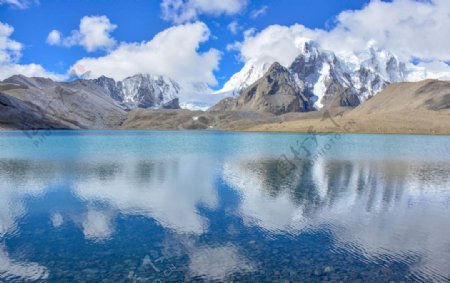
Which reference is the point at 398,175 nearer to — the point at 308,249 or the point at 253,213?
the point at 253,213

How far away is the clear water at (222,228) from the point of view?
19.8 meters

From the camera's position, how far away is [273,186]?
43.3 m

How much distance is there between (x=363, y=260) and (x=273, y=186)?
22167mm

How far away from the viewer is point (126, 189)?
133 ft

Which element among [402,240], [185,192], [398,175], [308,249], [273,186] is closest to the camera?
[308,249]

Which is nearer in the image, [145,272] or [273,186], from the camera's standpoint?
[145,272]

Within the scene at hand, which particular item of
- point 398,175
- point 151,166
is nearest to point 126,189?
point 151,166

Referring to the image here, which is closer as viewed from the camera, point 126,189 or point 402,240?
point 402,240

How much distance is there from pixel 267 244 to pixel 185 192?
17.2 meters

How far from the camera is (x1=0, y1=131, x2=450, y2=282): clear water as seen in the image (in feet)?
64.8

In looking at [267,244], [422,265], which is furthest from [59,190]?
[422,265]

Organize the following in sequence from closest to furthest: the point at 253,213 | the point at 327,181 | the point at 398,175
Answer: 1. the point at 253,213
2. the point at 327,181
3. the point at 398,175

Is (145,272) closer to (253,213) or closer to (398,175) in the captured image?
(253,213)

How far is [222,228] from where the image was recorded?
2688 centimetres
